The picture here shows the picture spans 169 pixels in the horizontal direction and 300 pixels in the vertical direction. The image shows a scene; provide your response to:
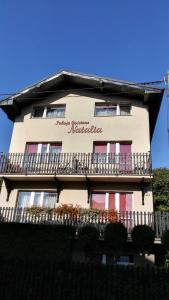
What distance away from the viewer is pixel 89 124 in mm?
19625

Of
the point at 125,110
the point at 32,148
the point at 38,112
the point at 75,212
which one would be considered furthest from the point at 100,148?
the point at 38,112

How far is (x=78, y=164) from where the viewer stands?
57.3ft

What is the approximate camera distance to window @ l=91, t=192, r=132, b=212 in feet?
54.5

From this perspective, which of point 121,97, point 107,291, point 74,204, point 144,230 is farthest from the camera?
point 121,97

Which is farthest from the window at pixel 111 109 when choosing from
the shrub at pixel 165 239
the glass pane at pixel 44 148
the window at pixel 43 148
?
the shrub at pixel 165 239

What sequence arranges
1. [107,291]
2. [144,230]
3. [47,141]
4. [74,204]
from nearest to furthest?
[107,291], [144,230], [74,204], [47,141]

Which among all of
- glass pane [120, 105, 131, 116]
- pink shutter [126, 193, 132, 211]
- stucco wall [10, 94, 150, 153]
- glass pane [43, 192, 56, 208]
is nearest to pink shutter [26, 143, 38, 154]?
stucco wall [10, 94, 150, 153]

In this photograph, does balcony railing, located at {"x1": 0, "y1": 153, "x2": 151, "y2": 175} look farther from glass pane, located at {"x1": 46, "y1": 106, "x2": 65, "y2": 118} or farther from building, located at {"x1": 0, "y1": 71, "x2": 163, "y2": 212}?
glass pane, located at {"x1": 46, "y1": 106, "x2": 65, "y2": 118}

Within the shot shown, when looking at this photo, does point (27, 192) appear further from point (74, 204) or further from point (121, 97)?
point (121, 97)

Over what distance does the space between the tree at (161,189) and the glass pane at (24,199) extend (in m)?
11.5

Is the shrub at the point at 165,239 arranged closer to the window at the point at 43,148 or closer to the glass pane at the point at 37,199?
the glass pane at the point at 37,199

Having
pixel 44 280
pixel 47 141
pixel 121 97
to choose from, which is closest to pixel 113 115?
pixel 121 97

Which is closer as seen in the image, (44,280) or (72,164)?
(44,280)

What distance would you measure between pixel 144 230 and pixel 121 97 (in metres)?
10.2
